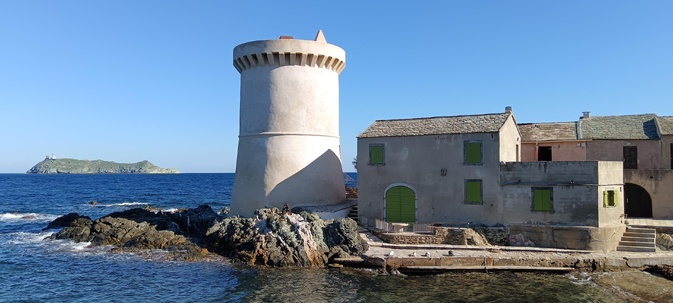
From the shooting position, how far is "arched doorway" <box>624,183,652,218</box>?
1019 inches

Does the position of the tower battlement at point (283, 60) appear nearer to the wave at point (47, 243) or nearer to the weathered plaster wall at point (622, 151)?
the wave at point (47, 243)

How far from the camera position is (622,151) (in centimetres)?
2662

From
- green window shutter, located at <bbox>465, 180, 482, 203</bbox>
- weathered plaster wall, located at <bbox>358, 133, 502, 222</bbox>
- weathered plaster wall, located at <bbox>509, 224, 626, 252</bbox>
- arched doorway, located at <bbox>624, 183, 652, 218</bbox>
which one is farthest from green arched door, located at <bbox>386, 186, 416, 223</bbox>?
arched doorway, located at <bbox>624, 183, 652, 218</bbox>

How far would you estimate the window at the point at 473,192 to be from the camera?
2228 cm

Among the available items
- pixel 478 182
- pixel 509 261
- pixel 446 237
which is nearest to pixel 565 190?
pixel 478 182

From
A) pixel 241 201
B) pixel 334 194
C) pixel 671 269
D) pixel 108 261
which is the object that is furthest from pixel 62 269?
pixel 671 269

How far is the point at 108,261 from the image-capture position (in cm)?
2144

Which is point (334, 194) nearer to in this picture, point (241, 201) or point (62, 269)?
point (241, 201)

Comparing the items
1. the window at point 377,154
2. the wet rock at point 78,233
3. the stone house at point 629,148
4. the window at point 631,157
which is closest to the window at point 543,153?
the stone house at point 629,148

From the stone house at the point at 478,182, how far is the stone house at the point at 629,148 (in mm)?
3371

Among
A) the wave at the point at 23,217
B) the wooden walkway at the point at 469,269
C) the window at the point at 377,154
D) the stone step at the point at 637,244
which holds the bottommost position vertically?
the wave at the point at 23,217

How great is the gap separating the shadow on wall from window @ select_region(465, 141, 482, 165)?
8233mm

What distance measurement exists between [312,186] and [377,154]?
14.4 feet

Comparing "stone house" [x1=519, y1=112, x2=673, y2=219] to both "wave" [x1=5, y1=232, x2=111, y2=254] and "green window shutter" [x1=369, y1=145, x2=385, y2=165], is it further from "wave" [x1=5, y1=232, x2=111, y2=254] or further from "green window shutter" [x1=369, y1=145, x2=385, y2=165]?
"wave" [x1=5, y1=232, x2=111, y2=254]
